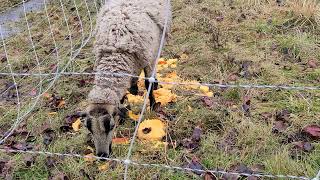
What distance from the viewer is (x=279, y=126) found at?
4.41m

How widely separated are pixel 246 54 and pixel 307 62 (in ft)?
2.56

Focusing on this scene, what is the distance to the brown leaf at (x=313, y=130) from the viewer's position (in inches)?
165

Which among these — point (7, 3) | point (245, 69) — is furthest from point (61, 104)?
point (7, 3)

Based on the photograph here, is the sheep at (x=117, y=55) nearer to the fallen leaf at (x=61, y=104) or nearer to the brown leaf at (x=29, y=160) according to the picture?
the brown leaf at (x=29, y=160)

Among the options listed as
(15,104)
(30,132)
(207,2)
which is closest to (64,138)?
(30,132)

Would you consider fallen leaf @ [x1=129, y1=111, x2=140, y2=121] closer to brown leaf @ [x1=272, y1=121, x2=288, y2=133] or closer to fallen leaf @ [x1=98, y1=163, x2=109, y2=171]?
fallen leaf @ [x1=98, y1=163, x2=109, y2=171]

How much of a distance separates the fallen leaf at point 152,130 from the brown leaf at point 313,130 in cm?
134

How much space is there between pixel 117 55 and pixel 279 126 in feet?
5.62

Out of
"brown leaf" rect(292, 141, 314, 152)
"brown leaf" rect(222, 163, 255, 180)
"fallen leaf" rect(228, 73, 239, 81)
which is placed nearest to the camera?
"brown leaf" rect(222, 163, 255, 180)

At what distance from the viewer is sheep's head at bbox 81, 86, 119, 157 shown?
3934 mm

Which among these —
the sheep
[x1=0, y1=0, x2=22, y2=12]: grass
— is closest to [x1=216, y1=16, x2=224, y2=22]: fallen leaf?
the sheep

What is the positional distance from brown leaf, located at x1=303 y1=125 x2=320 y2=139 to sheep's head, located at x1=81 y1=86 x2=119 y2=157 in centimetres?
176

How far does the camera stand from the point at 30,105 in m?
5.40

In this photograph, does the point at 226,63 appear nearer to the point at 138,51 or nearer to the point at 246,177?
the point at 138,51
